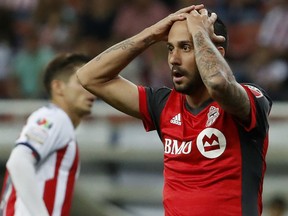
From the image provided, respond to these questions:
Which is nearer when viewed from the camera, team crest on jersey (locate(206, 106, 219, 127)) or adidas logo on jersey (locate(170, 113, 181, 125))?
team crest on jersey (locate(206, 106, 219, 127))

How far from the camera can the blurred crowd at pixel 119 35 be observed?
1155 cm

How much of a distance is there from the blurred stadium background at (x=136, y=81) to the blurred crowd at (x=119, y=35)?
12 mm

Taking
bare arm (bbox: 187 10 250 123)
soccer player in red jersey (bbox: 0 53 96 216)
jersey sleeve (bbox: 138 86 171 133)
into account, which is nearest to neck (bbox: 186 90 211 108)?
jersey sleeve (bbox: 138 86 171 133)

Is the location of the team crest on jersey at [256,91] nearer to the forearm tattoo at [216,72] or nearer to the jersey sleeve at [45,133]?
the forearm tattoo at [216,72]

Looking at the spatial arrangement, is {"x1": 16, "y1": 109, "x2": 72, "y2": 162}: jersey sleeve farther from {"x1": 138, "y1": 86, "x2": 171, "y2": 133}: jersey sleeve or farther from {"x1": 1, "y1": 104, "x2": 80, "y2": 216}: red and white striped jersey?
{"x1": 138, "y1": 86, "x2": 171, "y2": 133}: jersey sleeve

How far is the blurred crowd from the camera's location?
11.5m

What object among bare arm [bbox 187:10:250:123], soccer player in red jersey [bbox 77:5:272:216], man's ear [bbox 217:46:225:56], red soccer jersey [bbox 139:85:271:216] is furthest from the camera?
man's ear [bbox 217:46:225:56]

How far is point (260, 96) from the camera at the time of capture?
212 inches

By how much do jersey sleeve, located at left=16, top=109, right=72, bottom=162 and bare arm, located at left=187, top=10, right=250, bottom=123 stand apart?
168cm

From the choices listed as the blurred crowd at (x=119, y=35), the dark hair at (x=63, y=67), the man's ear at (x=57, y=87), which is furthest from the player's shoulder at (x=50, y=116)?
the blurred crowd at (x=119, y=35)

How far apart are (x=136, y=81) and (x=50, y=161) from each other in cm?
515

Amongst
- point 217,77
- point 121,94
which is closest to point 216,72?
point 217,77

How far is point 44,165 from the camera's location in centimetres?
661

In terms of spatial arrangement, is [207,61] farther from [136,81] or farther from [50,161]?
[136,81]
